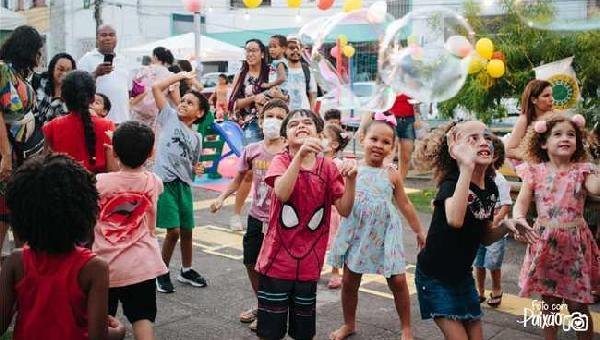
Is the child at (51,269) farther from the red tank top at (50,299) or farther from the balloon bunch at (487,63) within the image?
the balloon bunch at (487,63)

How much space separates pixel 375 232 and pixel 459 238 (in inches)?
32.4

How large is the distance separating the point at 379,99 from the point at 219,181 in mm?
5170

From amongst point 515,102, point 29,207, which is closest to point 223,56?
point 515,102

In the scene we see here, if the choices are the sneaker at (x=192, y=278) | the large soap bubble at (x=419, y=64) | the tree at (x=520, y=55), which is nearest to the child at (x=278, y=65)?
the large soap bubble at (x=419, y=64)

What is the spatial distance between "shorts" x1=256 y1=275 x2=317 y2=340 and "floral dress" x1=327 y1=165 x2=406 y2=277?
2.32 ft

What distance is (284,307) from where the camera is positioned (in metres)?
3.25

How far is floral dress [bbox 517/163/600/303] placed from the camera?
142 inches

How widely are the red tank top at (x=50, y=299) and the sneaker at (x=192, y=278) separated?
2.70 m

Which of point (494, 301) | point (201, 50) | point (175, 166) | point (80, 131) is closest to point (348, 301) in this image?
point (494, 301)

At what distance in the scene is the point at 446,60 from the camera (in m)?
5.62

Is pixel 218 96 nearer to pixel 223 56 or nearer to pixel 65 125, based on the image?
pixel 223 56

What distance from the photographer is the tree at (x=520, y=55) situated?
24.2 feet

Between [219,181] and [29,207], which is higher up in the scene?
[29,207]

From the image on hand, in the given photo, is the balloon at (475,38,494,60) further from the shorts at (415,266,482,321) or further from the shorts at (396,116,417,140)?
the shorts at (415,266,482,321)
